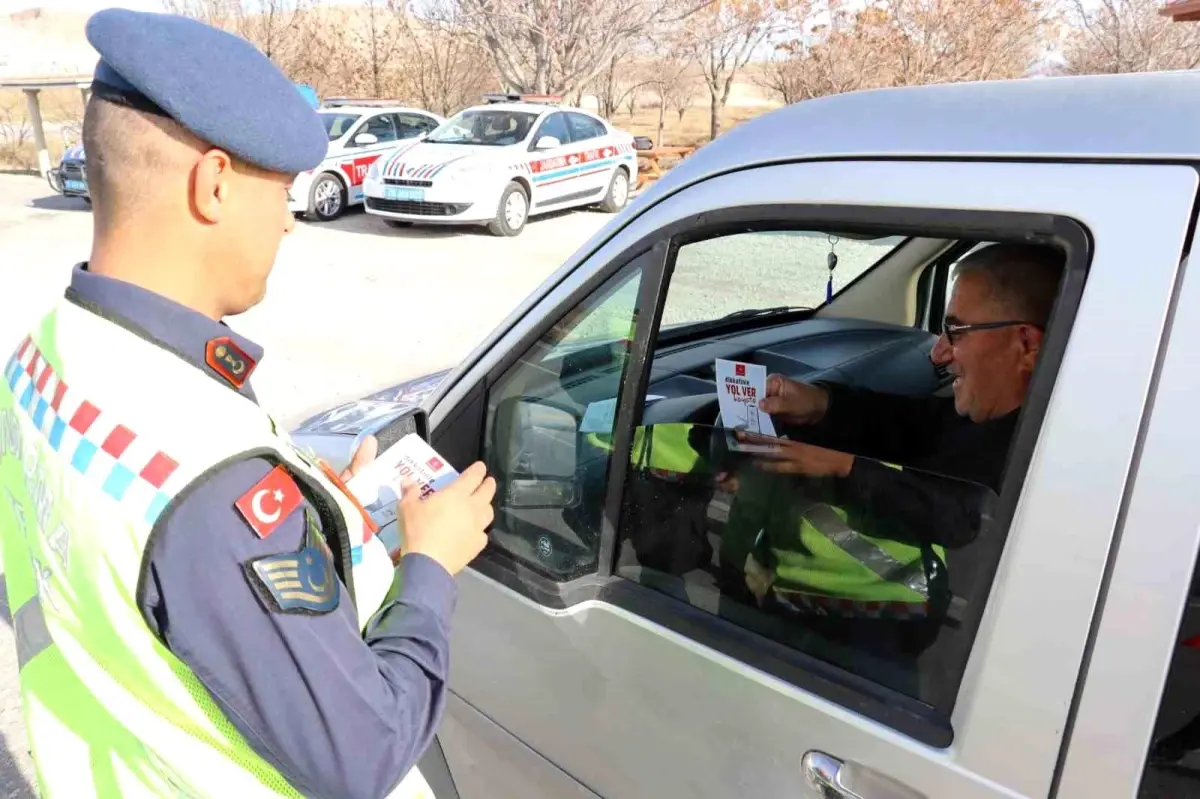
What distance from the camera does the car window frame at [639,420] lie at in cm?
101

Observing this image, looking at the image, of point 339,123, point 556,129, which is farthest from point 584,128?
point 339,123

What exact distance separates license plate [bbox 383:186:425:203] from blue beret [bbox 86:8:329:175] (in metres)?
10.5

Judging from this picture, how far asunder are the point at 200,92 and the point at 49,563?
0.56 metres

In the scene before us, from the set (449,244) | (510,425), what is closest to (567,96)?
(449,244)

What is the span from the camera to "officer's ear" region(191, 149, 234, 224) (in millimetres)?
961

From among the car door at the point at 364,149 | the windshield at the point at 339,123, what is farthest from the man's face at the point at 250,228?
the windshield at the point at 339,123

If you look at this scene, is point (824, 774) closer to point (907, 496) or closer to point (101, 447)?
point (907, 496)

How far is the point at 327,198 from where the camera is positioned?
12719 millimetres

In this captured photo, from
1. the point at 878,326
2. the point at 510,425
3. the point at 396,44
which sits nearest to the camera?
the point at 510,425

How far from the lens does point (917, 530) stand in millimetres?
1354

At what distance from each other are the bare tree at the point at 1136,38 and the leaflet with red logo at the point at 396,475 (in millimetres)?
13332

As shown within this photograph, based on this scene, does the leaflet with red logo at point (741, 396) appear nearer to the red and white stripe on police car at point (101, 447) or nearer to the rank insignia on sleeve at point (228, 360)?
the rank insignia on sleeve at point (228, 360)

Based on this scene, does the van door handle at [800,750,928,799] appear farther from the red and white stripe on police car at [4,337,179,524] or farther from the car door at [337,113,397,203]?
the car door at [337,113,397,203]

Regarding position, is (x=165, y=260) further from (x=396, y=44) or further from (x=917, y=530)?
(x=396, y=44)
